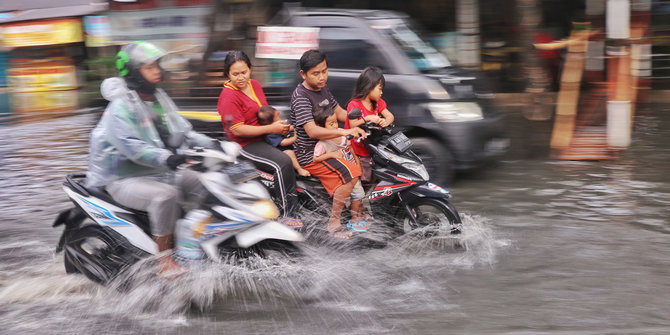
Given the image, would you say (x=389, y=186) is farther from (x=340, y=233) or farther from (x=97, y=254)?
(x=97, y=254)

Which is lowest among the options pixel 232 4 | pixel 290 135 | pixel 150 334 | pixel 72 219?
pixel 150 334

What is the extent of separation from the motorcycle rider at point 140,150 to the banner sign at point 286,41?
2.94 m

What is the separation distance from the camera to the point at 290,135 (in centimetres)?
561

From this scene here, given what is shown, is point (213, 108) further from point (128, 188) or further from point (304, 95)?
point (128, 188)

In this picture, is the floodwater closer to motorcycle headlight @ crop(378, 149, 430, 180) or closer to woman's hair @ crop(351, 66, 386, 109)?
motorcycle headlight @ crop(378, 149, 430, 180)

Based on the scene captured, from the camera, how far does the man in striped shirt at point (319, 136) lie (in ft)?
17.0

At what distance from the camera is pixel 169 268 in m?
4.51

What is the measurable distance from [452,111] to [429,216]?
6.71 feet

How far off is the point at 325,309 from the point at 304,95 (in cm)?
170

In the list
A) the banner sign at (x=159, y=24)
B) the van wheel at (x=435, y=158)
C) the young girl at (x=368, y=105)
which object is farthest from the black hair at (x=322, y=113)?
the banner sign at (x=159, y=24)

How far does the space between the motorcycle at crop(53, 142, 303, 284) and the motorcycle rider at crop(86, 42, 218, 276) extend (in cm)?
9

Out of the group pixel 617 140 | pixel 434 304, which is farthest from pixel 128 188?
pixel 617 140

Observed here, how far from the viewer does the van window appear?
7396 mm

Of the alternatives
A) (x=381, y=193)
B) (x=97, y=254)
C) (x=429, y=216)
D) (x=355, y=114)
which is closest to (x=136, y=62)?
(x=97, y=254)
